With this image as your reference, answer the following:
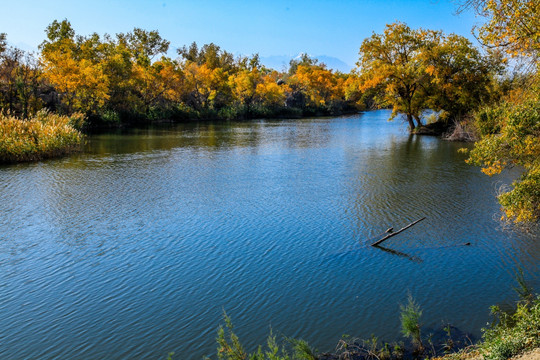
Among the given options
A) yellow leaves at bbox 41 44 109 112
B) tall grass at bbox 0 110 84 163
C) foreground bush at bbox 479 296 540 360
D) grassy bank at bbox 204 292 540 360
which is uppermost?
yellow leaves at bbox 41 44 109 112

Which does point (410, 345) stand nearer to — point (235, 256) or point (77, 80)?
point (235, 256)

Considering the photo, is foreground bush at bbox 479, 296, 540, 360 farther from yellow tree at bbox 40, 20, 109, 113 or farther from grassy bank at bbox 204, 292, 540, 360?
yellow tree at bbox 40, 20, 109, 113

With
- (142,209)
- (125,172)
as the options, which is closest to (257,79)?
(125,172)

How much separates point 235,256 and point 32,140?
22143 mm

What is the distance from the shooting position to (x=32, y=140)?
28.5 metres

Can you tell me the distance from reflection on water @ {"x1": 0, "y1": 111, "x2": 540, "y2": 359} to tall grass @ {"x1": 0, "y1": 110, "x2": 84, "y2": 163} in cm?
276

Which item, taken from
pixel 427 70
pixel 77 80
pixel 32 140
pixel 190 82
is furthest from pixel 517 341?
pixel 190 82

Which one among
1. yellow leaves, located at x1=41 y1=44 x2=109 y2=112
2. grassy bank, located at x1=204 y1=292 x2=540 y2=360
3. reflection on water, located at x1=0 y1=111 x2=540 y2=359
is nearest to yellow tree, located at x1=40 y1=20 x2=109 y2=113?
yellow leaves, located at x1=41 y1=44 x2=109 y2=112

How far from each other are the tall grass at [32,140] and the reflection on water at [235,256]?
9.04 ft

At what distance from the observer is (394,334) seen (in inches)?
341

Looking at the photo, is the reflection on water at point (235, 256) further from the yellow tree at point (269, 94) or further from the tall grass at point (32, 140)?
the yellow tree at point (269, 94)

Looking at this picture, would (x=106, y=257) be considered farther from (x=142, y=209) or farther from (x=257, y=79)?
(x=257, y=79)

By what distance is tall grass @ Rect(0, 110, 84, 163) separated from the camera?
89.4 ft

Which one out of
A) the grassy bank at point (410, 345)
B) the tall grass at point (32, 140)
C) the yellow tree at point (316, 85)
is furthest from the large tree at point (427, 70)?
the yellow tree at point (316, 85)
